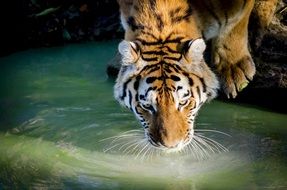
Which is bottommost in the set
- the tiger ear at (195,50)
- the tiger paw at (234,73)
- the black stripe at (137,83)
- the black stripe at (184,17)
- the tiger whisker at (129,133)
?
the tiger whisker at (129,133)

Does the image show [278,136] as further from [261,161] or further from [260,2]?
[260,2]

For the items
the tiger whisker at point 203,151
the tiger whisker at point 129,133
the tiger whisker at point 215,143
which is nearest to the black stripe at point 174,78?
the tiger whisker at point 203,151

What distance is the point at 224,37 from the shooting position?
12.8 ft

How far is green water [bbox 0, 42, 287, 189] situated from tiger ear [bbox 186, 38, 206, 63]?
69 centimetres

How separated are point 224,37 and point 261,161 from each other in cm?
80

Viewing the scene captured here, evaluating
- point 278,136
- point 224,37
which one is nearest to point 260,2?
point 224,37

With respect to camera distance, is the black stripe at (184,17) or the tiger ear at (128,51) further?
the black stripe at (184,17)

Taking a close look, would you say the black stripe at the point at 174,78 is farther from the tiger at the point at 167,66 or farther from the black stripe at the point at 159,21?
the black stripe at the point at 159,21

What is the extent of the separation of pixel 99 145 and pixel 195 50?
3.86ft

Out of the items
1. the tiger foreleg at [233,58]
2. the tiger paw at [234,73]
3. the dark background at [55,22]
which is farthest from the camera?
the dark background at [55,22]

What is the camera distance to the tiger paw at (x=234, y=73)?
4047mm

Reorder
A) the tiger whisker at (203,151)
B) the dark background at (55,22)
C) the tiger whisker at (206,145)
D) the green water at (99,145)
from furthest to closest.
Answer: the dark background at (55,22) → the tiger whisker at (206,145) → the tiger whisker at (203,151) → the green water at (99,145)

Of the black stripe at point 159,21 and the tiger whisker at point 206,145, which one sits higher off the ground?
the black stripe at point 159,21

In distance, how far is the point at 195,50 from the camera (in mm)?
3031
